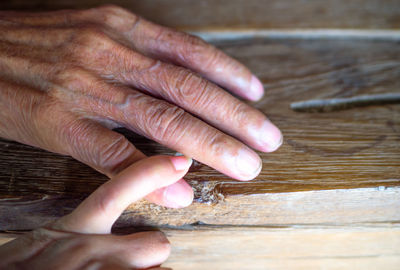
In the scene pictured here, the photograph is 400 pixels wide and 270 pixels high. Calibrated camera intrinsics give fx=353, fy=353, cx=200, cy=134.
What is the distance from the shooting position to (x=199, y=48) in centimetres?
86

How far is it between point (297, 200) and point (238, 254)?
0.70 ft

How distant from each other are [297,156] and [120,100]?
0.38 meters

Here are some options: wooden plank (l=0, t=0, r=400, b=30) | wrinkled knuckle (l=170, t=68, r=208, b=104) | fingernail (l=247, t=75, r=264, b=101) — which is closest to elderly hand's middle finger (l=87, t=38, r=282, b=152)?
wrinkled knuckle (l=170, t=68, r=208, b=104)

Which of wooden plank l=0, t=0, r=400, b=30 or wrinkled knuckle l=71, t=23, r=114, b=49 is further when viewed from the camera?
wooden plank l=0, t=0, r=400, b=30

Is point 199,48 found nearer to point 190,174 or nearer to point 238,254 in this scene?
point 190,174

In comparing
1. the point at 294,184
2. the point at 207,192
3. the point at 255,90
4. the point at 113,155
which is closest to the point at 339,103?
the point at 255,90

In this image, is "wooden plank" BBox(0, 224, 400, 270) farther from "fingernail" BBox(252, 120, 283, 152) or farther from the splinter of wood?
the splinter of wood

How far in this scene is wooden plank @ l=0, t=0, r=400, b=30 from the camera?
1.06 metres

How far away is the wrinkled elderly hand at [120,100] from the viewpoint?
0.68 m

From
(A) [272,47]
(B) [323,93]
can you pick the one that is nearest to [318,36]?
(A) [272,47]

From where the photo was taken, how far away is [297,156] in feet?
2.36

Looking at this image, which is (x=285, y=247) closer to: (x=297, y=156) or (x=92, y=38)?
(x=297, y=156)

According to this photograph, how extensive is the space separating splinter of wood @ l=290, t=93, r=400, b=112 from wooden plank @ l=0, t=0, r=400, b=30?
0.93 ft

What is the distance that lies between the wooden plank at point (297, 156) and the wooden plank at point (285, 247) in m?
0.05
